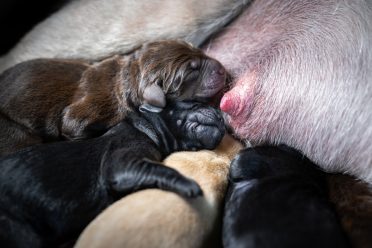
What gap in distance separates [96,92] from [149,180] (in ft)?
1.50

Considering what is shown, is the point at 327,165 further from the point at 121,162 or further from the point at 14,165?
the point at 14,165

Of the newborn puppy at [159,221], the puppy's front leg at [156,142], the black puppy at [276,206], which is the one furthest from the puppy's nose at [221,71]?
the newborn puppy at [159,221]

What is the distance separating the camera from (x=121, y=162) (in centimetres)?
143

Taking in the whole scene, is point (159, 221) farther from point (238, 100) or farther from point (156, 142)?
point (238, 100)

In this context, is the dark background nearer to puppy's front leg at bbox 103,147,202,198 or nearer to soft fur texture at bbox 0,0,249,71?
soft fur texture at bbox 0,0,249,71

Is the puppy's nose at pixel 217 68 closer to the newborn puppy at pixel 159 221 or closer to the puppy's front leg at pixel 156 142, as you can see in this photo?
the puppy's front leg at pixel 156 142

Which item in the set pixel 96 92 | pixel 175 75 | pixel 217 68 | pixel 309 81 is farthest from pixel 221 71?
pixel 96 92

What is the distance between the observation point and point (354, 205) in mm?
1437

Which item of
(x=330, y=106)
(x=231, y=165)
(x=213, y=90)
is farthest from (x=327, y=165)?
(x=213, y=90)

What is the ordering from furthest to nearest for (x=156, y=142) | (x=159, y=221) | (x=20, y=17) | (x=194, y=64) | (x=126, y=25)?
(x=20, y=17) < (x=126, y=25) < (x=194, y=64) < (x=156, y=142) < (x=159, y=221)

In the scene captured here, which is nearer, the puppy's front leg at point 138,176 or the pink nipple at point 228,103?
the puppy's front leg at point 138,176

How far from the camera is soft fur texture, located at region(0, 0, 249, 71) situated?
6.28ft

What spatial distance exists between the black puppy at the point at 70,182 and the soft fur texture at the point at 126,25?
1.54 ft

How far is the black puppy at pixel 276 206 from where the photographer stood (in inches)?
49.6
